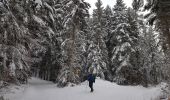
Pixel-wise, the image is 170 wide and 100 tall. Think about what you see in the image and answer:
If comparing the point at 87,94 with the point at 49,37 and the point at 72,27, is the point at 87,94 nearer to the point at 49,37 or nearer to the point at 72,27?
the point at 72,27

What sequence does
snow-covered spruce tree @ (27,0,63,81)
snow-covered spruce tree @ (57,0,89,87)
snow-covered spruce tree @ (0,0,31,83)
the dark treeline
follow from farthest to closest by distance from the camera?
snow-covered spruce tree @ (57,0,89,87)
snow-covered spruce tree @ (27,0,63,81)
the dark treeline
snow-covered spruce tree @ (0,0,31,83)

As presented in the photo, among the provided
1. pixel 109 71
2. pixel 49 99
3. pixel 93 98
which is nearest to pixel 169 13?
pixel 93 98

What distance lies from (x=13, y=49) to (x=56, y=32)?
20.0 metres

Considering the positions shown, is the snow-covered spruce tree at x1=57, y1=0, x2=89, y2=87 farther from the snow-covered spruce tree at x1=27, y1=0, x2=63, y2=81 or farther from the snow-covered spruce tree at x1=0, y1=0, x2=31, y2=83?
the snow-covered spruce tree at x1=0, y1=0, x2=31, y2=83

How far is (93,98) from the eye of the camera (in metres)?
18.5

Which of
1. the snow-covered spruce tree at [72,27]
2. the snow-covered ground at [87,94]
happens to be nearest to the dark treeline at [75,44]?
the snow-covered spruce tree at [72,27]

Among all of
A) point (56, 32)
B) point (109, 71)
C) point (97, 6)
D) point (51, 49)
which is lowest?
point (109, 71)

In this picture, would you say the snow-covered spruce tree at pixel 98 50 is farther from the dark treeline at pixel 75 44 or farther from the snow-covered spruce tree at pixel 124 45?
the snow-covered spruce tree at pixel 124 45

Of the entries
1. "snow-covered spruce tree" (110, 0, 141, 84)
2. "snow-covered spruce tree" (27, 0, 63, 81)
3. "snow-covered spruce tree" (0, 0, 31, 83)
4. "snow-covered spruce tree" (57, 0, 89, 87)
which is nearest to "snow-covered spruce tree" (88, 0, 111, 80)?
"snow-covered spruce tree" (110, 0, 141, 84)

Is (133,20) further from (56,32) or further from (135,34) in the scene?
(56,32)

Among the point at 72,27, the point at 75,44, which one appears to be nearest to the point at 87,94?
the point at 75,44

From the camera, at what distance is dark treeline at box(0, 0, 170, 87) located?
60.4ft

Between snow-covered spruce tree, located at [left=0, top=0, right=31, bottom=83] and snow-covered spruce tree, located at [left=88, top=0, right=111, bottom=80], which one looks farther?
snow-covered spruce tree, located at [left=88, top=0, right=111, bottom=80]

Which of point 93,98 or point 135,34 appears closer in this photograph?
point 93,98
